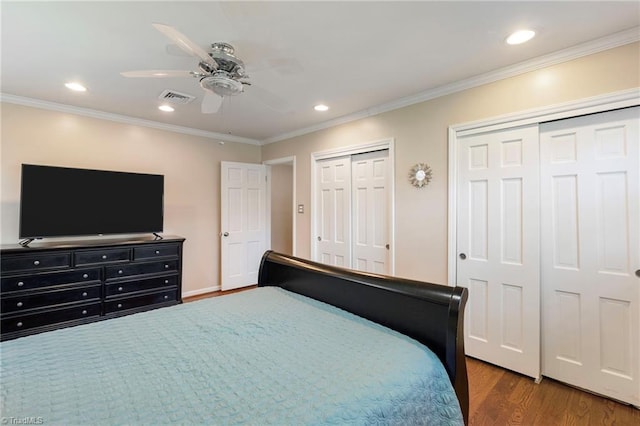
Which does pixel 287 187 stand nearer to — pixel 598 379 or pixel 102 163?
pixel 102 163

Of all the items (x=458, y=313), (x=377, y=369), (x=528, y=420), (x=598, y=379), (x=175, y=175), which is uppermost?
(x=175, y=175)

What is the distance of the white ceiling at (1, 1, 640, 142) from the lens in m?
1.75

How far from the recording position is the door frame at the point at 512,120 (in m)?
2.01

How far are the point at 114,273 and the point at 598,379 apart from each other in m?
4.42

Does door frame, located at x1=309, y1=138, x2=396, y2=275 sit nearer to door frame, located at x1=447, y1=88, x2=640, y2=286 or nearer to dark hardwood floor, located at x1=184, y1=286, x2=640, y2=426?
door frame, located at x1=447, y1=88, x2=640, y2=286

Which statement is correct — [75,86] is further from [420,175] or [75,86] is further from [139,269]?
[420,175]

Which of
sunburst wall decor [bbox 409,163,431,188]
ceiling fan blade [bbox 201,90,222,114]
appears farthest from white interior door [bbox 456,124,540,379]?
ceiling fan blade [bbox 201,90,222,114]

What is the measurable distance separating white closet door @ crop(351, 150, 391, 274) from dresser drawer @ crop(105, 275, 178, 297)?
2.28m

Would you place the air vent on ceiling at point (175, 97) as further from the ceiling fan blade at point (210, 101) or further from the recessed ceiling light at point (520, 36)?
the recessed ceiling light at point (520, 36)

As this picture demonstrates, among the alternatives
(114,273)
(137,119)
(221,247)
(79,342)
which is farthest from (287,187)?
(79,342)

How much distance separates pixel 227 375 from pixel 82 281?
2804mm

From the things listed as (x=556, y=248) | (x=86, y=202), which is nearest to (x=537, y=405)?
(x=556, y=248)

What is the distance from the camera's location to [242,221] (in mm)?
4773

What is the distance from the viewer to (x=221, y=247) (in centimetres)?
459
